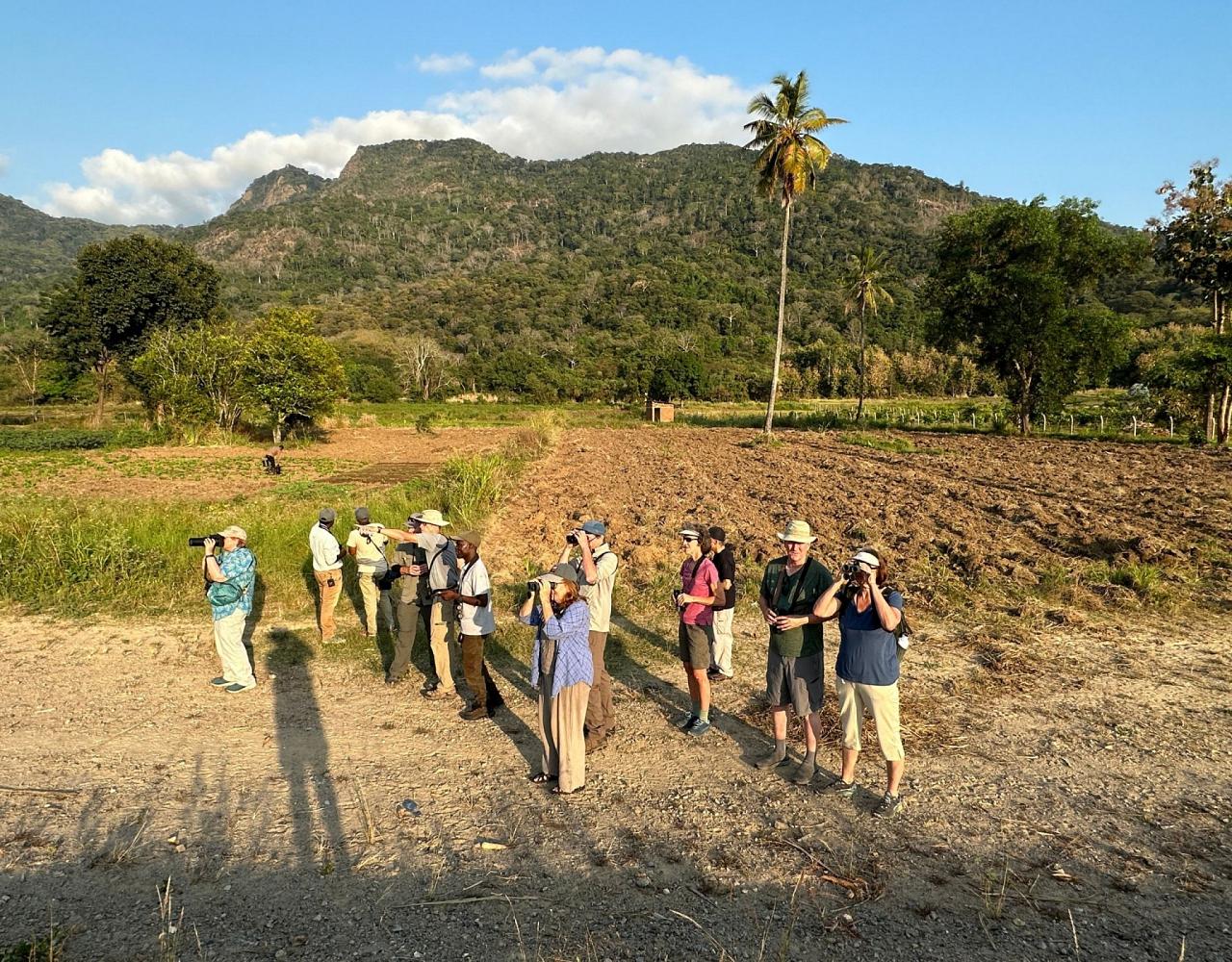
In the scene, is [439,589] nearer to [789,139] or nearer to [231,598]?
[231,598]

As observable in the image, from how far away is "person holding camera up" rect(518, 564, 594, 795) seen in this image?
4875 millimetres

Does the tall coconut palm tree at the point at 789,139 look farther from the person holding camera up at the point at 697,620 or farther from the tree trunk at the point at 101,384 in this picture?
A: the tree trunk at the point at 101,384

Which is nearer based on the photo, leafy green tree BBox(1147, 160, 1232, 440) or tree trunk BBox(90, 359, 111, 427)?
leafy green tree BBox(1147, 160, 1232, 440)

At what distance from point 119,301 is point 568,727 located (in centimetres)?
4965

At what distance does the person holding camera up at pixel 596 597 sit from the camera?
18.4ft

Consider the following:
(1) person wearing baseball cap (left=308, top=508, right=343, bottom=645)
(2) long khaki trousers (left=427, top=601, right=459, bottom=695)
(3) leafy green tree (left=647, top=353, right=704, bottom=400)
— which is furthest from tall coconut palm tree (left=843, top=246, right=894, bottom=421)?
(2) long khaki trousers (left=427, top=601, right=459, bottom=695)

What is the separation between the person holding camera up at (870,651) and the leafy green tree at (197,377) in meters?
36.6

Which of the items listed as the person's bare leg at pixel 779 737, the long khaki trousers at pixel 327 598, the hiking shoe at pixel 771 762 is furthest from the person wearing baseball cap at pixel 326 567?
the person's bare leg at pixel 779 737

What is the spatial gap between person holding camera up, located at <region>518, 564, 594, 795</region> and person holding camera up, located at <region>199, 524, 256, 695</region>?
3612 mm

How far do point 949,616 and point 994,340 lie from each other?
2528cm

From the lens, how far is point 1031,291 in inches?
1096

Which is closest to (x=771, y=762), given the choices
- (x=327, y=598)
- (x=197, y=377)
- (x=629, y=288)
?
(x=327, y=598)

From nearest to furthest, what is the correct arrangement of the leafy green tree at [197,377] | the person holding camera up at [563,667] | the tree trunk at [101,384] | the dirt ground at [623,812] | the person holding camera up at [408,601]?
1. the dirt ground at [623,812]
2. the person holding camera up at [563,667]
3. the person holding camera up at [408,601]
4. the leafy green tree at [197,377]
5. the tree trunk at [101,384]

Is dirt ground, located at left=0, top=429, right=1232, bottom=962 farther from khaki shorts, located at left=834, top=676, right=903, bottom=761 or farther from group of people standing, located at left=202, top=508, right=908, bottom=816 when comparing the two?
khaki shorts, located at left=834, top=676, right=903, bottom=761
